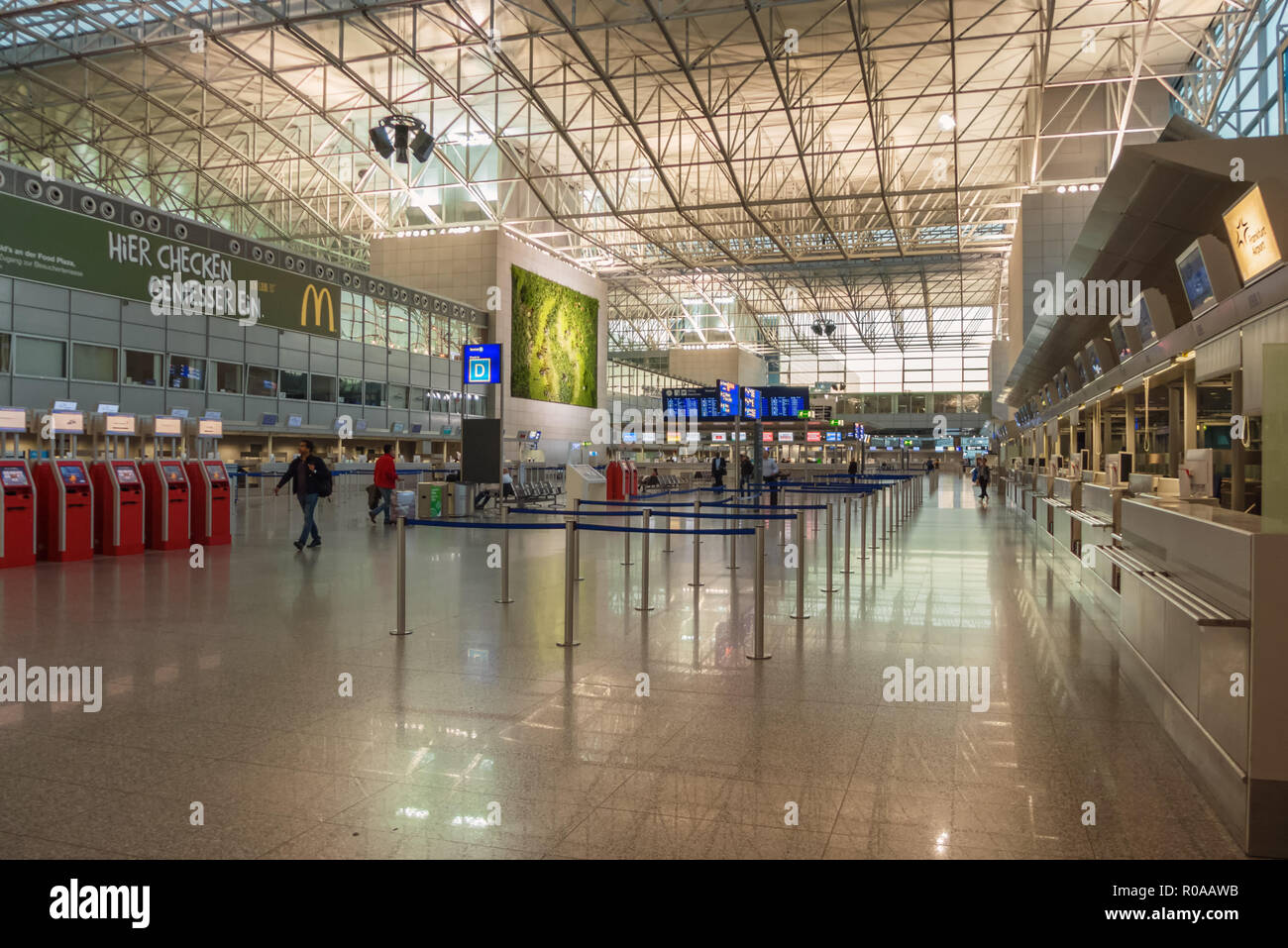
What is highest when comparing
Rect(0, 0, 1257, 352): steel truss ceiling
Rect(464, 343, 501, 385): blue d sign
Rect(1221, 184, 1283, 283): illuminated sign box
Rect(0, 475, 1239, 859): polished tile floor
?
Rect(0, 0, 1257, 352): steel truss ceiling

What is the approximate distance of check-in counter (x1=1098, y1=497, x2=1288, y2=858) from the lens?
3281 mm

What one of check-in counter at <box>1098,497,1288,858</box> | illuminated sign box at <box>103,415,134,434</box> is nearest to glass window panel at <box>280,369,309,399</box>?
illuminated sign box at <box>103,415,134,434</box>

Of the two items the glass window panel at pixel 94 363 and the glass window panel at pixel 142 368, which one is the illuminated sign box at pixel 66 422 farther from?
the glass window panel at pixel 142 368

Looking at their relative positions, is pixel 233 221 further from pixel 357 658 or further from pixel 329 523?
pixel 357 658

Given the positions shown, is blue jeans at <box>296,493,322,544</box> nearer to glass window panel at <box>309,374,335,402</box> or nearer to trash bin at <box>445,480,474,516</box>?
trash bin at <box>445,480,474,516</box>

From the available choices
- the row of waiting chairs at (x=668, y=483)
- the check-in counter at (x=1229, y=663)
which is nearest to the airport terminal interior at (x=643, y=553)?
the check-in counter at (x=1229, y=663)

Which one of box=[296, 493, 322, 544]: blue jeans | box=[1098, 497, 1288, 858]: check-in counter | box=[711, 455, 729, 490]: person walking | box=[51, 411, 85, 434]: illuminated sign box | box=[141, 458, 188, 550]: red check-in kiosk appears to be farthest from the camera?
box=[711, 455, 729, 490]: person walking

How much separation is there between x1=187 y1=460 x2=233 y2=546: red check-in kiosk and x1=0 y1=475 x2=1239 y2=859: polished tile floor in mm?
5286

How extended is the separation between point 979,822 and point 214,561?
11255 millimetres

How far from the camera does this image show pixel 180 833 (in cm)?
328

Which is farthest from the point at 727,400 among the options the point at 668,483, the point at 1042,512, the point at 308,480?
the point at 308,480

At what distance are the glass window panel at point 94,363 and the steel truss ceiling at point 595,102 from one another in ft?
32.2

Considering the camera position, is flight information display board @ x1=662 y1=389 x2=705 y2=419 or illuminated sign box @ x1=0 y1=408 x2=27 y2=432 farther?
flight information display board @ x1=662 y1=389 x2=705 y2=419

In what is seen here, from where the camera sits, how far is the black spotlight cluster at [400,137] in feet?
86.0
